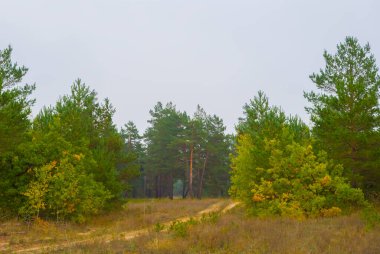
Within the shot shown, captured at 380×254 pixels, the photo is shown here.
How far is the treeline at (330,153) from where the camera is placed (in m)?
20.1

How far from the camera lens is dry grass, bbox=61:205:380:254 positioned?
38.1ft

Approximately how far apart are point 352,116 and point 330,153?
2.62 metres

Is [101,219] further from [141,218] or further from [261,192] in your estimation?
[261,192]

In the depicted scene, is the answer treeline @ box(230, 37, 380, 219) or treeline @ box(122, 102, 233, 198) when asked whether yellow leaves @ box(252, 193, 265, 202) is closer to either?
treeline @ box(230, 37, 380, 219)

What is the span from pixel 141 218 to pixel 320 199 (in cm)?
1136

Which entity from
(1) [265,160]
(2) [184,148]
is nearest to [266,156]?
(1) [265,160]

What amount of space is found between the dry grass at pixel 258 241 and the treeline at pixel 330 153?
4123 mm

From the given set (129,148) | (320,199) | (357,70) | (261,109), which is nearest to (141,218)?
(320,199)

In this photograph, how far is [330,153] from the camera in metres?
22.3

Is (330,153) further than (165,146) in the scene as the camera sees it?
No

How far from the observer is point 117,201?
28.3 m

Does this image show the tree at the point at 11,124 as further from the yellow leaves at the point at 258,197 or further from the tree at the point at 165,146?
the tree at the point at 165,146

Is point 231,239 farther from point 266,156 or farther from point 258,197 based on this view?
point 266,156

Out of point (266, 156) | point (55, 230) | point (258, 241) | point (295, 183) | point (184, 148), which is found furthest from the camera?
point (184, 148)
